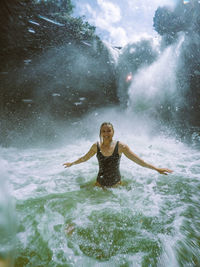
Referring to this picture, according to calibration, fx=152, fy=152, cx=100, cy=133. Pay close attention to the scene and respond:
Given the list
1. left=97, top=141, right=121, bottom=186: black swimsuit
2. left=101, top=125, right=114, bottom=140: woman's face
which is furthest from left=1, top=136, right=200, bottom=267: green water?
left=101, top=125, right=114, bottom=140: woman's face

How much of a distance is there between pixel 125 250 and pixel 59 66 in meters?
17.0

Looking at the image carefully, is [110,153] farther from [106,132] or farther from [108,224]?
[108,224]

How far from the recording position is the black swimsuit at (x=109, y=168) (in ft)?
10.1

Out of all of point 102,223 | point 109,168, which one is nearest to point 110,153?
point 109,168

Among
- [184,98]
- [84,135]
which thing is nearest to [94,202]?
[84,135]

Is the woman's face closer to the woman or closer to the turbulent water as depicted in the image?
the woman

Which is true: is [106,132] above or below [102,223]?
above

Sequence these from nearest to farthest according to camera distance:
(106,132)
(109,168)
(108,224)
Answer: (108,224), (106,132), (109,168)

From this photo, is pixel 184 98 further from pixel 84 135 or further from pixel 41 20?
pixel 41 20

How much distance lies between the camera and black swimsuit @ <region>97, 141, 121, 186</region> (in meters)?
3.09

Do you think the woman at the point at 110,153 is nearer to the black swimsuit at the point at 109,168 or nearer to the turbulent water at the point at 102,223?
the black swimsuit at the point at 109,168

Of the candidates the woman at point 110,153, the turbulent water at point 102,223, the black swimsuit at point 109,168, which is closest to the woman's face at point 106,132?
the woman at point 110,153

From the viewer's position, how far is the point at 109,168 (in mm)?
3199

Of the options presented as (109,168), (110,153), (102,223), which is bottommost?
(102,223)
